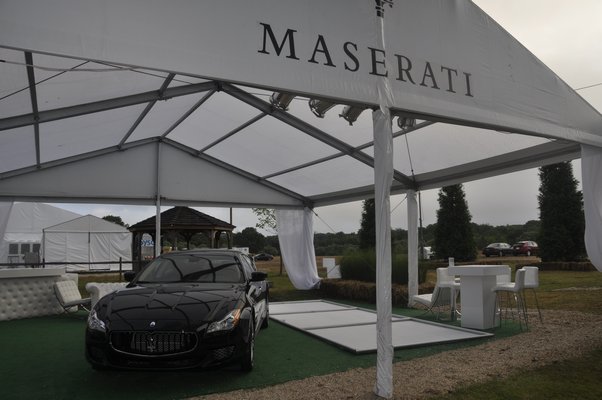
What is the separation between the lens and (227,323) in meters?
4.44

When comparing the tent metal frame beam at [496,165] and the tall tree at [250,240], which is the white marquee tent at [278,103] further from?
the tall tree at [250,240]

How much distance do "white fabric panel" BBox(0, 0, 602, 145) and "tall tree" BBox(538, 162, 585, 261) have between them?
20.8 m

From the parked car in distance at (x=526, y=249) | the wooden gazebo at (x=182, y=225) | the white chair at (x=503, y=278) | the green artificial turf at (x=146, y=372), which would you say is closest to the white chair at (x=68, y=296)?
the green artificial turf at (x=146, y=372)

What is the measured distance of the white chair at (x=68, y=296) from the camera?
9.26m

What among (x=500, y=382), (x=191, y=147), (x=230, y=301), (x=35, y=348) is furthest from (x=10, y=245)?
(x=500, y=382)

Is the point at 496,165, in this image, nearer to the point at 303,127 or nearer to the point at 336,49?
the point at 303,127

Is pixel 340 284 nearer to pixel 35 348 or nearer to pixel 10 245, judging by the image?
pixel 35 348

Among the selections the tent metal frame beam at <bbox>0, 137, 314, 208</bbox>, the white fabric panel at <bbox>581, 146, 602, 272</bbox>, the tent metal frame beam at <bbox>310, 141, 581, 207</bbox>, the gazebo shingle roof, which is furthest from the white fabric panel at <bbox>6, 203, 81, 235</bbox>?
the white fabric panel at <bbox>581, 146, 602, 272</bbox>

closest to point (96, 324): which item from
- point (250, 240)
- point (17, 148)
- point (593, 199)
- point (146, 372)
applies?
point (146, 372)

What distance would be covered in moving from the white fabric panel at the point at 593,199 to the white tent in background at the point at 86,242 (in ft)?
76.3

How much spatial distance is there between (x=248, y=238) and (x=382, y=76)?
4491cm

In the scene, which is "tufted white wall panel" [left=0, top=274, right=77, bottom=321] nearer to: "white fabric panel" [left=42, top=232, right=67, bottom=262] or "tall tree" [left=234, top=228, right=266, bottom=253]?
"white fabric panel" [left=42, top=232, right=67, bottom=262]

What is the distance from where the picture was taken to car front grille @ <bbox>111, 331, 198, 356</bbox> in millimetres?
4219

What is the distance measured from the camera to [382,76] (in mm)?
4641
